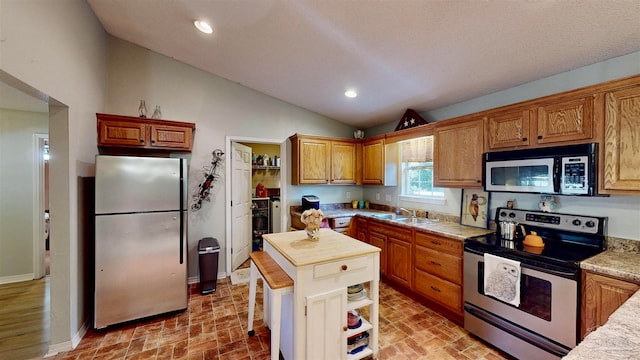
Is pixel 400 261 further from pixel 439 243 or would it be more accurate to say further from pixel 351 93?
pixel 351 93

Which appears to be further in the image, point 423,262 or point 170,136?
point 170,136

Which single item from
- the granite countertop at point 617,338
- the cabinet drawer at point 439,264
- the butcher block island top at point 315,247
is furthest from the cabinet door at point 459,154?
the butcher block island top at point 315,247

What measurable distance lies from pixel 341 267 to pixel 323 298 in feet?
0.81

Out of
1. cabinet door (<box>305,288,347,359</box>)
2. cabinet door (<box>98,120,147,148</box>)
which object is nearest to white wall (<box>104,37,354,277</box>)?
cabinet door (<box>98,120,147,148</box>)

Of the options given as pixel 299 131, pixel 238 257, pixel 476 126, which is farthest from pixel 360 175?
pixel 238 257

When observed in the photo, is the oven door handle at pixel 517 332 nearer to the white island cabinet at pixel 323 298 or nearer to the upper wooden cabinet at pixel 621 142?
the white island cabinet at pixel 323 298

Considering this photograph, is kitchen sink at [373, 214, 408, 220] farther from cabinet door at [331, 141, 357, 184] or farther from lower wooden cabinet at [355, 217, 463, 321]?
cabinet door at [331, 141, 357, 184]

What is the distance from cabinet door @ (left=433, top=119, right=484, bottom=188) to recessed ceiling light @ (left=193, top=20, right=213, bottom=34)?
2806 mm

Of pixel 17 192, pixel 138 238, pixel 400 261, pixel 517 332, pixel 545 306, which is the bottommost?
pixel 517 332

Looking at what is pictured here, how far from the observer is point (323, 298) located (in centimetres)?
172

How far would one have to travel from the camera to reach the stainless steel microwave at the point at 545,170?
184 cm

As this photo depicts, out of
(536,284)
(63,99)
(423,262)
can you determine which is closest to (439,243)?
(423,262)

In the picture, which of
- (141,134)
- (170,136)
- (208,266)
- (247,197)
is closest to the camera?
(141,134)

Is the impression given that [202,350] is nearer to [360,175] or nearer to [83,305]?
[83,305]
